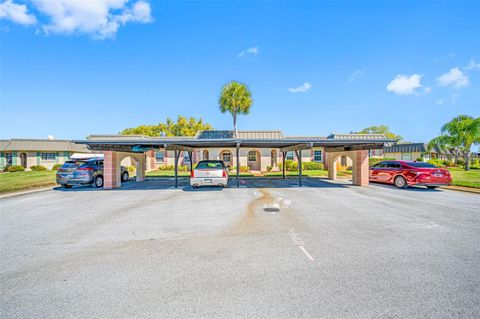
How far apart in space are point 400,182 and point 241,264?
496 inches

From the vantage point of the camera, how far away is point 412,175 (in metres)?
11.6

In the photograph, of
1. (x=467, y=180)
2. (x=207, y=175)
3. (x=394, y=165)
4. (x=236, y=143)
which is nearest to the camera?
(x=207, y=175)

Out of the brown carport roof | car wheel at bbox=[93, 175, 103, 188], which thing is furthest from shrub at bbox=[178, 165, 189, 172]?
car wheel at bbox=[93, 175, 103, 188]

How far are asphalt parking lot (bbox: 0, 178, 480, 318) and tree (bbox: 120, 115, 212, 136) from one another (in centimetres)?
3487

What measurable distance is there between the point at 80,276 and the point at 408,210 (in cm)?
887

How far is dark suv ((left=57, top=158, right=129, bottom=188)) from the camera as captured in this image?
39.2ft

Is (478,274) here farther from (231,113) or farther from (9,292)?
(231,113)

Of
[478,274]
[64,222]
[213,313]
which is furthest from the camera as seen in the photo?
[64,222]

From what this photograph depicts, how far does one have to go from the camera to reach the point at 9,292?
288 centimetres

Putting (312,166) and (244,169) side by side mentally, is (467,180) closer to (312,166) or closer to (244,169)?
(312,166)

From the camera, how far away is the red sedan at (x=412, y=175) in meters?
11.2

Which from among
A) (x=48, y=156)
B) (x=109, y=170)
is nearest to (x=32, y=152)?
(x=48, y=156)

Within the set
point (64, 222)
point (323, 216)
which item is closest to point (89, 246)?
point (64, 222)

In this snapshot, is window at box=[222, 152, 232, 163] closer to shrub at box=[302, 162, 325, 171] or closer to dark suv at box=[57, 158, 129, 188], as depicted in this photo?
shrub at box=[302, 162, 325, 171]
